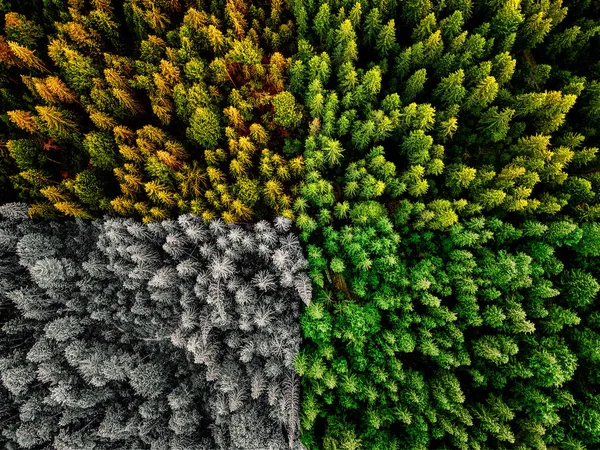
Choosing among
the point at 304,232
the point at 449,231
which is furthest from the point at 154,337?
the point at 449,231

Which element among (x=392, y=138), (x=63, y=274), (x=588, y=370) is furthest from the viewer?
(x=392, y=138)

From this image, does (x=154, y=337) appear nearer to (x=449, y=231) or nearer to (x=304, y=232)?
(x=304, y=232)

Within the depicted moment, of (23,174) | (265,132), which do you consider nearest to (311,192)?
(265,132)

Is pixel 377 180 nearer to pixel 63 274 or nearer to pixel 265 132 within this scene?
pixel 265 132

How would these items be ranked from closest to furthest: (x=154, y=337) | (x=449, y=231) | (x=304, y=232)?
1. (x=304, y=232)
2. (x=449, y=231)
3. (x=154, y=337)

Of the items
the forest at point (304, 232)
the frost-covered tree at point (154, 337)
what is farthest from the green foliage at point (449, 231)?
the frost-covered tree at point (154, 337)

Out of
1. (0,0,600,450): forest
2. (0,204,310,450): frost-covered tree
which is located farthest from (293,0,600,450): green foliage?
(0,204,310,450): frost-covered tree

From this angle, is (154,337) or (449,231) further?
(154,337)

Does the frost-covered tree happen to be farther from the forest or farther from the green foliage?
the green foliage
